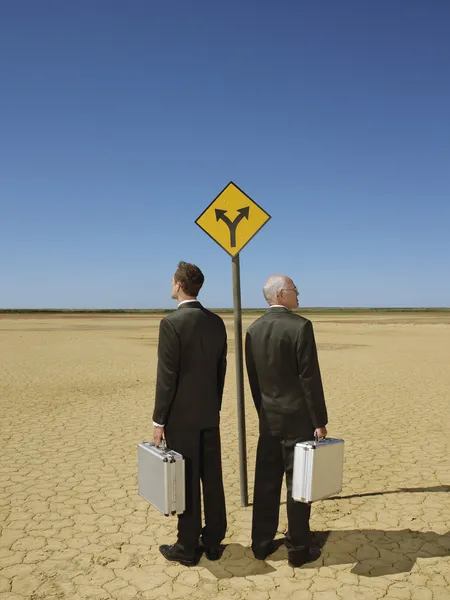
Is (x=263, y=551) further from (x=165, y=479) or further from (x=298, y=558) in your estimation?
(x=165, y=479)

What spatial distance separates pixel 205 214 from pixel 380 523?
3.12m

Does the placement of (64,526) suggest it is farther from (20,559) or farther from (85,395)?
(85,395)

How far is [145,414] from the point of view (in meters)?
8.98

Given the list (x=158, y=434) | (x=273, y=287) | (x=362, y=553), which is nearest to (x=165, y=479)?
(x=158, y=434)

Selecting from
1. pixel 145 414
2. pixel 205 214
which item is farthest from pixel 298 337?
pixel 145 414

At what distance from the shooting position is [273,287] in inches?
138

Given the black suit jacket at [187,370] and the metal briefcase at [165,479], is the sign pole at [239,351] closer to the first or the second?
the black suit jacket at [187,370]

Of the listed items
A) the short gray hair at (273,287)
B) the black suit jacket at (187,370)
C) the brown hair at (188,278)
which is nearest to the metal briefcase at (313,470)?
the black suit jacket at (187,370)

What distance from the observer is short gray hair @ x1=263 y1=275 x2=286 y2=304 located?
11.5ft

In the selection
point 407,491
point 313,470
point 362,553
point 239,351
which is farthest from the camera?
point 407,491

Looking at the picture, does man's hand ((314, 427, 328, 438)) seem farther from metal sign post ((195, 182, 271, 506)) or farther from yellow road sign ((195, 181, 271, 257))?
yellow road sign ((195, 181, 271, 257))

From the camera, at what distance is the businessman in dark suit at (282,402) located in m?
3.28

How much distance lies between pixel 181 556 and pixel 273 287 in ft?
6.76

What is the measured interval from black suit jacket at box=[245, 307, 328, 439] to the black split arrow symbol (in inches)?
41.2
